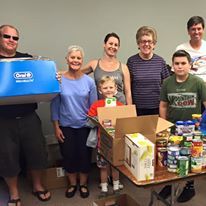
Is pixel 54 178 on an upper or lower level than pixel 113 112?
lower

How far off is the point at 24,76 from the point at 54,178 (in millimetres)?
1321

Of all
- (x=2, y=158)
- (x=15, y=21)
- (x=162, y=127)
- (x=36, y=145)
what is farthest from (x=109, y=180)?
(x=15, y=21)

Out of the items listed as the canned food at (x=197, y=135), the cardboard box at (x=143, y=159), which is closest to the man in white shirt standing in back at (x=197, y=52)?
the canned food at (x=197, y=135)

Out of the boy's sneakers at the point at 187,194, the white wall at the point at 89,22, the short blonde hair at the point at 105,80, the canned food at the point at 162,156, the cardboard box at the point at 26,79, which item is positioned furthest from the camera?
the white wall at the point at 89,22

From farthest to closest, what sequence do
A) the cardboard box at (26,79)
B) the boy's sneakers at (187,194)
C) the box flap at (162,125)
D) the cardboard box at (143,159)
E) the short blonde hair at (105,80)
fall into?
the boy's sneakers at (187,194)
the short blonde hair at (105,80)
the cardboard box at (26,79)
the box flap at (162,125)
the cardboard box at (143,159)

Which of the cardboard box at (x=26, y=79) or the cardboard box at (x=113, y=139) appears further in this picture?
the cardboard box at (x=26, y=79)

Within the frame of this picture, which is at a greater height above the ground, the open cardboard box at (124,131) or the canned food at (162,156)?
the open cardboard box at (124,131)

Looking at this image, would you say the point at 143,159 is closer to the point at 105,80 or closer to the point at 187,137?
the point at 187,137

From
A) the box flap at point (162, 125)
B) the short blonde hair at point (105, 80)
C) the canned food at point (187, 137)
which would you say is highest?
the short blonde hair at point (105, 80)

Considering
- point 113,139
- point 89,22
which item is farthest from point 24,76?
point 89,22

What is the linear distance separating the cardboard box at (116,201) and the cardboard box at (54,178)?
2.58 feet

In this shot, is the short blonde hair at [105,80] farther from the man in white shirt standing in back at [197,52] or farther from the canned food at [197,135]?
the canned food at [197,135]

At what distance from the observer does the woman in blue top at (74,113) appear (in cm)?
270

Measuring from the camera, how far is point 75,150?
2.84 meters
